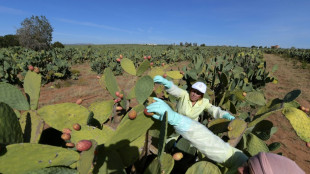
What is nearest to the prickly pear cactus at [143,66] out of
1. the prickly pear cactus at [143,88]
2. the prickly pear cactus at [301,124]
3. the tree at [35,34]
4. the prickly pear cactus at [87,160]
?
the prickly pear cactus at [143,88]

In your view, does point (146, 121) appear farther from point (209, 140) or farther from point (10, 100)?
point (10, 100)

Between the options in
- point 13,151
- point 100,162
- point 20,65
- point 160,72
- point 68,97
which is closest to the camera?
point 13,151

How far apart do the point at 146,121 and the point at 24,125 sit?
0.71 m

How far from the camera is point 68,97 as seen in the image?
247 inches

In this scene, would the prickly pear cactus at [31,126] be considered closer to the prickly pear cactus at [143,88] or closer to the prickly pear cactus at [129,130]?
the prickly pear cactus at [129,130]

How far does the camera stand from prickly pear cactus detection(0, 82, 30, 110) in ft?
3.26

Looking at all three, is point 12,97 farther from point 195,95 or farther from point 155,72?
point 195,95

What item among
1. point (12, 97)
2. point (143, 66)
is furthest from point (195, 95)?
point (12, 97)

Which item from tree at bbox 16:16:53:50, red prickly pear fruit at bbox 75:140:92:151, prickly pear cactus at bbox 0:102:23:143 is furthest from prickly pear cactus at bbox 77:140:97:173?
tree at bbox 16:16:53:50

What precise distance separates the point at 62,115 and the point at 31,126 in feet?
0.54

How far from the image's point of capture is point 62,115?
1022 millimetres

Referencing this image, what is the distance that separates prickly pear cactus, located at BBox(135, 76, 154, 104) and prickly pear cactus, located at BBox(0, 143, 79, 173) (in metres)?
0.61

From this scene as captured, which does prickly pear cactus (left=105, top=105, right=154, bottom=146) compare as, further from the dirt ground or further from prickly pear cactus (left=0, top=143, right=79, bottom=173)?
the dirt ground

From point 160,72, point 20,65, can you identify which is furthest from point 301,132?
point 20,65
